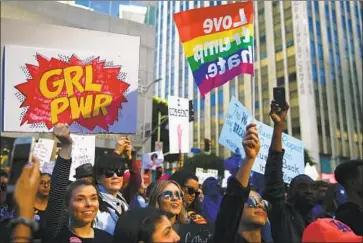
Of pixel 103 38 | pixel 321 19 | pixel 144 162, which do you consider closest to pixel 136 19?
pixel 144 162

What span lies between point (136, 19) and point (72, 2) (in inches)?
176

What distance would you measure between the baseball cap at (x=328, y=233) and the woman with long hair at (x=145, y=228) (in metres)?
0.72

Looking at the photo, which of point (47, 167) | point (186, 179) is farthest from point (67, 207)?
point (47, 167)

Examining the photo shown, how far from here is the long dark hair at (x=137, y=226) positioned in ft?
6.89

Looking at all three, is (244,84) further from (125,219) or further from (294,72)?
(125,219)

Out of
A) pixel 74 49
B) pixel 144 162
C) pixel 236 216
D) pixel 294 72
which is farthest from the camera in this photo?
pixel 294 72

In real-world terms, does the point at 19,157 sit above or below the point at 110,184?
above

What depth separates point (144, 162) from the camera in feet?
33.4

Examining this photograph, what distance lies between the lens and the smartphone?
1.58 m

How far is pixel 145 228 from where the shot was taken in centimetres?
211

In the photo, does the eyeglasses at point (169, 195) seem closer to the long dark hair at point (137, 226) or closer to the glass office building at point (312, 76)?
the long dark hair at point (137, 226)

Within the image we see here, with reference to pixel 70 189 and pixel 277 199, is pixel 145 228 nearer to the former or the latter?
pixel 70 189

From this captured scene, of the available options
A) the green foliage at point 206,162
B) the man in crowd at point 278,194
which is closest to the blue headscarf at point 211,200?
the man in crowd at point 278,194

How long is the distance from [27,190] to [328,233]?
130 cm
